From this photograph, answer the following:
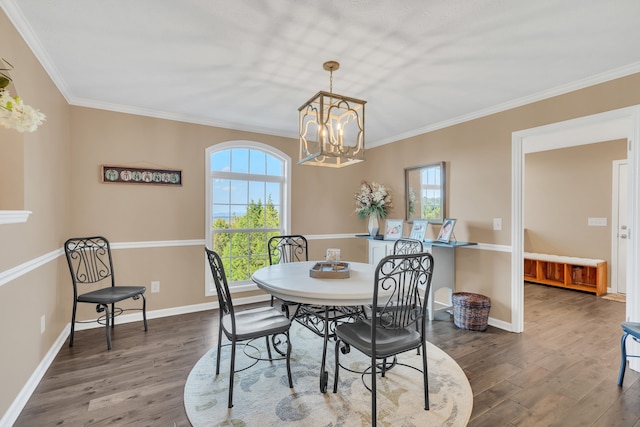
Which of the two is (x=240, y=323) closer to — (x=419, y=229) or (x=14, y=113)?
(x=14, y=113)

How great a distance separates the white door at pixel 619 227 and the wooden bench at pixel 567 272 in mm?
140

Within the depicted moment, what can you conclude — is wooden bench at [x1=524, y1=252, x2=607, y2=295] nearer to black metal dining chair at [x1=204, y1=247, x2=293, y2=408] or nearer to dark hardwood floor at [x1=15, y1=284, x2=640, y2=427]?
dark hardwood floor at [x1=15, y1=284, x2=640, y2=427]

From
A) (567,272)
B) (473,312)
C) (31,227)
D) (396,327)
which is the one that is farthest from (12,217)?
(567,272)

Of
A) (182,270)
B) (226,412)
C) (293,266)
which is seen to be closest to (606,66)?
(293,266)

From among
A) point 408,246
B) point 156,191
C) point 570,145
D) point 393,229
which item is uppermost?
point 570,145

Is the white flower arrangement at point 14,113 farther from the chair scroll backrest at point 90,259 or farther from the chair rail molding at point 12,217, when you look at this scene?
the chair scroll backrest at point 90,259

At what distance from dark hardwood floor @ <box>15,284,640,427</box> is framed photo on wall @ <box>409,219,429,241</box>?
108cm

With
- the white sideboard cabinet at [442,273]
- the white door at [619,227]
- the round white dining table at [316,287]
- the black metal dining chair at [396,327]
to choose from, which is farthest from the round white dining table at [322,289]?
the white door at [619,227]

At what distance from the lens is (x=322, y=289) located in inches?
81.5

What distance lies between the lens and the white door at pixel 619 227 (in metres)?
4.64

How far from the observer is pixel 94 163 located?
11.1ft

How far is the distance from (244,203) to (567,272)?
5.29 metres

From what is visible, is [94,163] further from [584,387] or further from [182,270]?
[584,387]

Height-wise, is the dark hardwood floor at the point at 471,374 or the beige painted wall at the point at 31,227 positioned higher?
the beige painted wall at the point at 31,227
